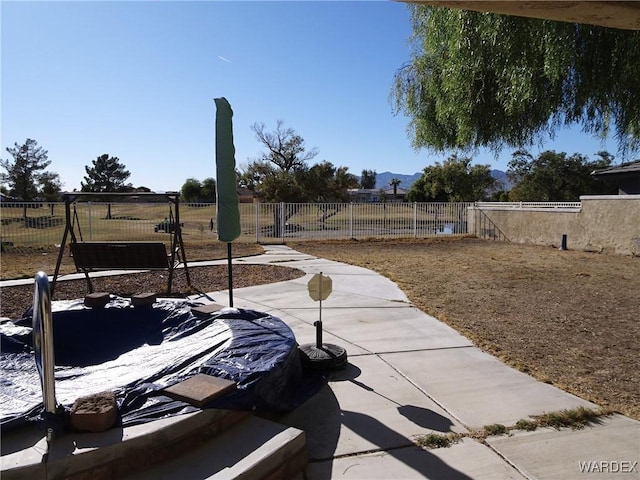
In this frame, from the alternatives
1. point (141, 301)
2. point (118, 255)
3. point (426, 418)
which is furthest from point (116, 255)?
point (426, 418)

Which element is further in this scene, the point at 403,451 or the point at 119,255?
the point at 119,255

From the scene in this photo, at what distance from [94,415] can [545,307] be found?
21.2 feet

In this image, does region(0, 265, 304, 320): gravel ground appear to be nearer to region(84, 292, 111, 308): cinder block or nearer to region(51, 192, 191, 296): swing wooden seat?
region(51, 192, 191, 296): swing wooden seat

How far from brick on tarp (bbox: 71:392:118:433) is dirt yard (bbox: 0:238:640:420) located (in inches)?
140

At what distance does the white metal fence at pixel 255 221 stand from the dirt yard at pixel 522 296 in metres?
1.86

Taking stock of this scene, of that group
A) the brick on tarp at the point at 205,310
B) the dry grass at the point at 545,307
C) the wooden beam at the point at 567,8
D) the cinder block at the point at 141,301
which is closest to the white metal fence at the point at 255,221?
the dry grass at the point at 545,307

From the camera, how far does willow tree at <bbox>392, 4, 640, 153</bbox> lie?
442cm

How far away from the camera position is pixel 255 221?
17.5 meters

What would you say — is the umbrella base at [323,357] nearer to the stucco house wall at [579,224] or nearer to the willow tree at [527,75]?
the willow tree at [527,75]

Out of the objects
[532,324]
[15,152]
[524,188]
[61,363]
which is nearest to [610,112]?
[532,324]

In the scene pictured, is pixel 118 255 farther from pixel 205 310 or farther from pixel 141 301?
pixel 205 310

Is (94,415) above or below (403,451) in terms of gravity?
above

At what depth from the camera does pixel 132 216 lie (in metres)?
18.2

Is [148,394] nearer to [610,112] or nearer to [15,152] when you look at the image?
[610,112]
